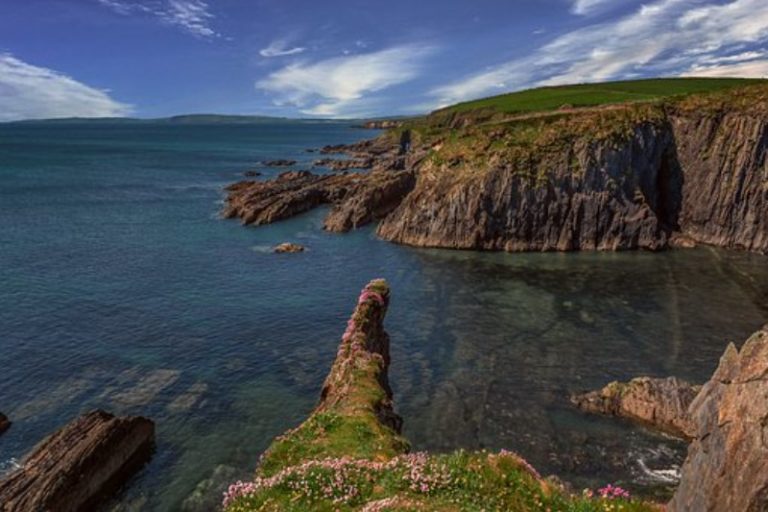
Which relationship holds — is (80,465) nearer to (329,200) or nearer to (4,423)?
(4,423)

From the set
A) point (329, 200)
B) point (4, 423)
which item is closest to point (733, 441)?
point (4, 423)

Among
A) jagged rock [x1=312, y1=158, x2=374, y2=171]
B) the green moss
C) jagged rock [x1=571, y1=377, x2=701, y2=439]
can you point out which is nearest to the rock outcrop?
jagged rock [x1=571, y1=377, x2=701, y2=439]

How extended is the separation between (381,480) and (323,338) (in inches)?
1100

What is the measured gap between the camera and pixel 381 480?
18.1 meters

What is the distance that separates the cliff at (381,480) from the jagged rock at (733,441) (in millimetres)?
2709

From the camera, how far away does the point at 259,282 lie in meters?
60.5

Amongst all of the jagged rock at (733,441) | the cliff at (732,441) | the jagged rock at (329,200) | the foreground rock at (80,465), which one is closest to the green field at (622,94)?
the jagged rock at (329,200)

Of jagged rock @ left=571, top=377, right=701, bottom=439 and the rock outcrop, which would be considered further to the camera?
the rock outcrop

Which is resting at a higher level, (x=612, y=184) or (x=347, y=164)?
(x=347, y=164)

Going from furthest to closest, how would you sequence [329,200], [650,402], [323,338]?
[329,200]
[323,338]
[650,402]

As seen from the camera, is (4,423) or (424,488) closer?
(424,488)

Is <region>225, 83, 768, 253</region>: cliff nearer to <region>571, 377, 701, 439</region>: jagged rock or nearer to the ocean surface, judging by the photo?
the ocean surface

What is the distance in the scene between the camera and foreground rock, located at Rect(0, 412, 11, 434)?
1255 inches

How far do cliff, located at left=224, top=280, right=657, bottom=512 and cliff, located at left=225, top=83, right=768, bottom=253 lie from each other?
176ft
